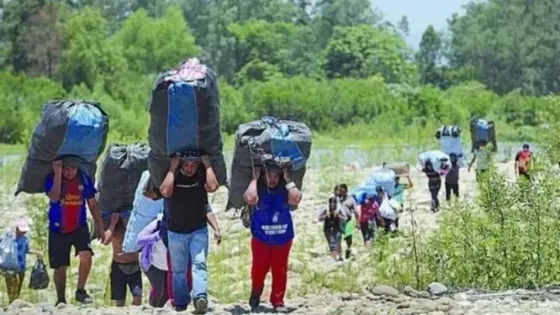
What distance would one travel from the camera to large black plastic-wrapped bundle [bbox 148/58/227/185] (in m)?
8.02

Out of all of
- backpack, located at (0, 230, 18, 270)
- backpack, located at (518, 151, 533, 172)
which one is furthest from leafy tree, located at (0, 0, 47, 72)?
backpack, located at (0, 230, 18, 270)

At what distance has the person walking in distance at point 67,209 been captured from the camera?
9133 millimetres

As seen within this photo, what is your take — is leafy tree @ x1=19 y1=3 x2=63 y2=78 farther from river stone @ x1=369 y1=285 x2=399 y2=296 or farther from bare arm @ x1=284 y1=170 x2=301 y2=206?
bare arm @ x1=284 y1=170 x2=301 y2=206

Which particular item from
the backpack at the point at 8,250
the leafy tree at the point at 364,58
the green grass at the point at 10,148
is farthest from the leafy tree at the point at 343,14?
the backpack at the point at 8,250

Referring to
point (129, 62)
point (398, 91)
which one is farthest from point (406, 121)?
point (129, 62)

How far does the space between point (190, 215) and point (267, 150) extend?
78cm

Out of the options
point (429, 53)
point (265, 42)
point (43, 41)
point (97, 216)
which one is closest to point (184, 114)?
point (97, 216)

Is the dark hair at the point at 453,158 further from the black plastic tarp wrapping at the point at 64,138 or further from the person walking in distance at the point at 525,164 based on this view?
the black plastic tarp wrapping at the point at 64,138

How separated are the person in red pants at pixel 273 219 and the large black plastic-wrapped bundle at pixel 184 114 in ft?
1.49

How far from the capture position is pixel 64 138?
906cm

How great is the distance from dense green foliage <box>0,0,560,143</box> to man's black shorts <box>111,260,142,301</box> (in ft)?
100

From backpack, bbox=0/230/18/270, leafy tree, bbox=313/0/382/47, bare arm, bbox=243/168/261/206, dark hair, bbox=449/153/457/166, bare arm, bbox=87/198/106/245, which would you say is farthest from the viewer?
leafy tree, bbox=313/0/382/47

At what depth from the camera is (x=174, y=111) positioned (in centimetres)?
803

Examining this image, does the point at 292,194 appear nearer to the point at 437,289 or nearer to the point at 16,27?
the point at 437,289
